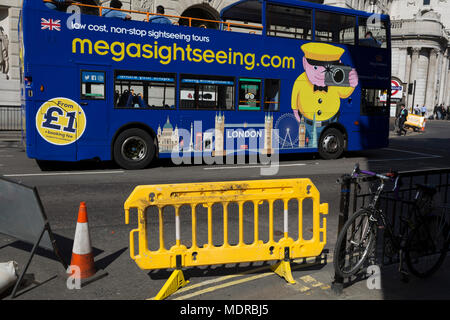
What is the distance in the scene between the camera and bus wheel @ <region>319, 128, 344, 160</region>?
14008 millimetres

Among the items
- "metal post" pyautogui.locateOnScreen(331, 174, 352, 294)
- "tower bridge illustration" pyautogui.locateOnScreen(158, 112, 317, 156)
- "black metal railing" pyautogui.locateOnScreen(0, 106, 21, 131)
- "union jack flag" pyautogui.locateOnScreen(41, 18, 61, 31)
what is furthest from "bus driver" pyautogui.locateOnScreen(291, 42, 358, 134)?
"black metal railing" pyautogui.locateOnScreen(0, 106, 21, 131)

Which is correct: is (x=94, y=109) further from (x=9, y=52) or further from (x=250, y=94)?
(x=9, y=52)

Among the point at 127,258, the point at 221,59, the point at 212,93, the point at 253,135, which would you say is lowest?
the point at 127,258

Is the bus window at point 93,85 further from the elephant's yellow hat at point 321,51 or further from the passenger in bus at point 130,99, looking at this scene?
the elephant's yellow hat at point 321,51

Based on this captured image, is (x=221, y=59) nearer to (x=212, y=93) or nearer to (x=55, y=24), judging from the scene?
(x=212, y=93)

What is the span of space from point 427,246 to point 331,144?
9709 millimetres

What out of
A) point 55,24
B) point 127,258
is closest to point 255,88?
point 55,24

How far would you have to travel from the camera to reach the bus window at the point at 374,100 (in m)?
14.5

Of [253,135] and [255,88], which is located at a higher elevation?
[255,88]

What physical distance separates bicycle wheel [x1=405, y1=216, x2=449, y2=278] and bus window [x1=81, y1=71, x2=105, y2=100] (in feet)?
27.2

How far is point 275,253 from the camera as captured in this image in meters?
4.60

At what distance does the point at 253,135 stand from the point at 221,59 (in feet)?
7.97

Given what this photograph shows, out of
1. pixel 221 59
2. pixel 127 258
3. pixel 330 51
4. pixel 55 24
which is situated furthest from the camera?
pixel 330 51

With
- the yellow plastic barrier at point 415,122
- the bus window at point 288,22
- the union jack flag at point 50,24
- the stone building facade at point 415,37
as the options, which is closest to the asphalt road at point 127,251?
the union jack flag at point 50,24
